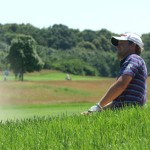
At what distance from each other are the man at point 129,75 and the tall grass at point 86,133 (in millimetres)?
553

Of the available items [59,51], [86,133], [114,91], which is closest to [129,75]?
[114,91]

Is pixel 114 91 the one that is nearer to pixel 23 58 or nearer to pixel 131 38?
pixel 131 38

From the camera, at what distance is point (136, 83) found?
6.91 m

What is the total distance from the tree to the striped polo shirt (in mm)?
94246

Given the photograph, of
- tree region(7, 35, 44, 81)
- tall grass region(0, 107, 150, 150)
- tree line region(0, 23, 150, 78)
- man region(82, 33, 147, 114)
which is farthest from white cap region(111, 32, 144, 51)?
tree region(7, 35, 44, 81)

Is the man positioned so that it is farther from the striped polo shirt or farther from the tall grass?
the tall grass

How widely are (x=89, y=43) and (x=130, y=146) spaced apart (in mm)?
172414

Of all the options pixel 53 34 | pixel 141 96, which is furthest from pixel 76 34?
pixel 141 96

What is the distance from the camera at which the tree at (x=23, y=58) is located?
10256cm

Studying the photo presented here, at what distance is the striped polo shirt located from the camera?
684 cm

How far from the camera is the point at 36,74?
118 meters

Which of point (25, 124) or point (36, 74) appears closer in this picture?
point (25, 124)

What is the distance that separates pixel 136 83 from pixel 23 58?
318 ft

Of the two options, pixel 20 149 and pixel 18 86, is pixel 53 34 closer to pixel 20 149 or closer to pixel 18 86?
pixel 18 86
